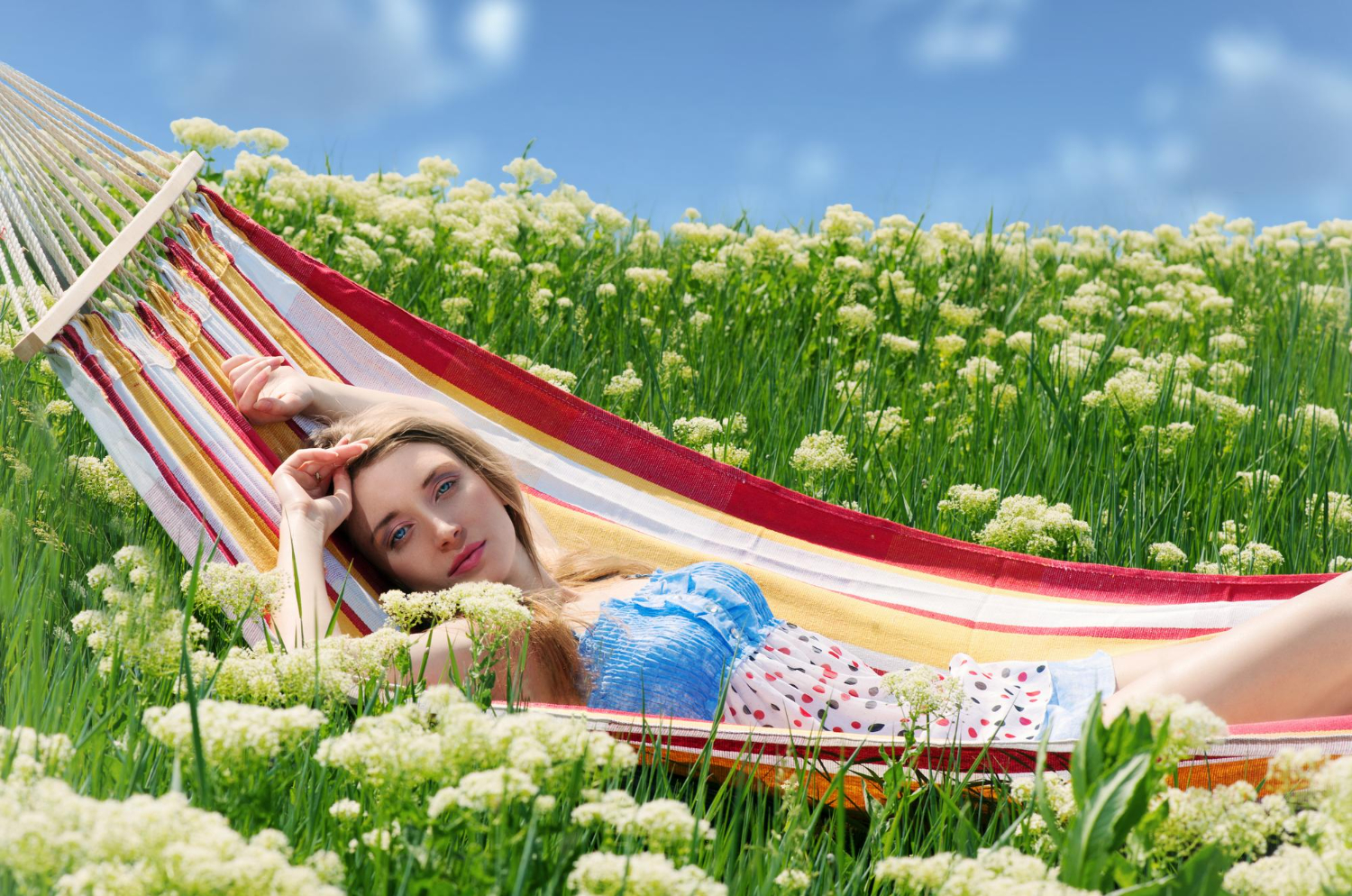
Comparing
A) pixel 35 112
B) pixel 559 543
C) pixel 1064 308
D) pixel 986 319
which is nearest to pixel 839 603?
pixel 559 543

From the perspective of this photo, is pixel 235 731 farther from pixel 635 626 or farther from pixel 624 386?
pixel 624 386

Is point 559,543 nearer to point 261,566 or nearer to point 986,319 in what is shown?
point 261,566

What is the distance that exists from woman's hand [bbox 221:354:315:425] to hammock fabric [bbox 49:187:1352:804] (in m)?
0.03

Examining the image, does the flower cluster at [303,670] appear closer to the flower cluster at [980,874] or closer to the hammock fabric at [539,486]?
the hammock fabric at [539,486]

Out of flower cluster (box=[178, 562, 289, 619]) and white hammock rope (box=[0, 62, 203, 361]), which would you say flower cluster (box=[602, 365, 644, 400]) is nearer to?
white hammock rope (box=[0, 62, 203, 361])

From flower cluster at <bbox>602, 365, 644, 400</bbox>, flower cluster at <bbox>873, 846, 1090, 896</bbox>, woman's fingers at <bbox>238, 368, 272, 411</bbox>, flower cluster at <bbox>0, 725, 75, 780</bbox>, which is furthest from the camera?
flower cluster at <bbox>602, 365, 644, 400</bbox>

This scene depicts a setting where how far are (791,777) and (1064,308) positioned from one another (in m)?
4.57

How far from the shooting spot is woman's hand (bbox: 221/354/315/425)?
259cm

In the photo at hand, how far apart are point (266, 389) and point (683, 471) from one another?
39.0 inches

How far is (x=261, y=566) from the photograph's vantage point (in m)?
2.31

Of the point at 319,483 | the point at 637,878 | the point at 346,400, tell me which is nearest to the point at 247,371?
the point at 346,400

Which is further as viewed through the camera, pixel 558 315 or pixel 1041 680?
pixel 558 315

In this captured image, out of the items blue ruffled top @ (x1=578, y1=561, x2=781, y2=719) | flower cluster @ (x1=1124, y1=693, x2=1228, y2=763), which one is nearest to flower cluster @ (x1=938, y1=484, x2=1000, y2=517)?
blue ruffled top @ (x1=578, y1=561, x2=781, y2=719)

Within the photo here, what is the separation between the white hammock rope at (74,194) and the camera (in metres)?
2.67
